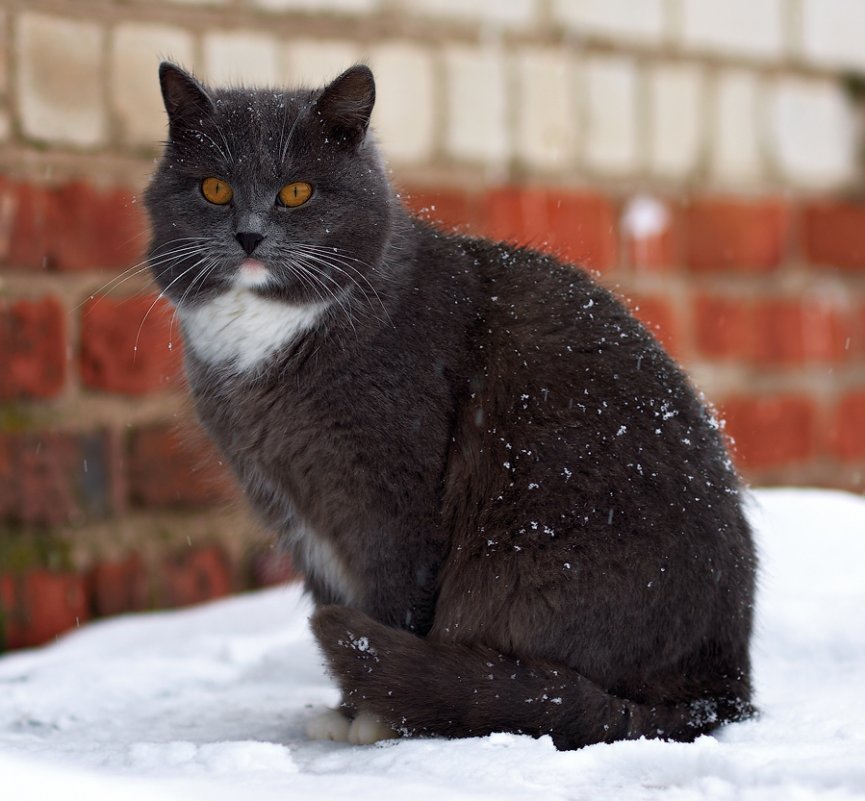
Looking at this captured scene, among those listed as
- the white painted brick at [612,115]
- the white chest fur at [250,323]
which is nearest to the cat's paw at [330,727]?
the white chest fur at [250,323]


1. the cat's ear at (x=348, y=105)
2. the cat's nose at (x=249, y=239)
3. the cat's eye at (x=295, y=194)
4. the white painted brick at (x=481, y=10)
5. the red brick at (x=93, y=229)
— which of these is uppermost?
the white painted brick at (x=481, y=10)

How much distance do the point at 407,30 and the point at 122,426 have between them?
1.50 meters

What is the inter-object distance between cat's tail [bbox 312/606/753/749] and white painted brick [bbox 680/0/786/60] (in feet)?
9.92

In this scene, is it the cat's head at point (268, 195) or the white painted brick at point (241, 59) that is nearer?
the cat's head at point (268, 195)

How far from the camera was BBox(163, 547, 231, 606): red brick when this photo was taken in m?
3.34

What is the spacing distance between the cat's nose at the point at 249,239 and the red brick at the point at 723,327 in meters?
2.58

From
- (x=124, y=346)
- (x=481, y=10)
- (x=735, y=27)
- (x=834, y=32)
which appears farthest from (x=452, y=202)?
(x=834, y=32)

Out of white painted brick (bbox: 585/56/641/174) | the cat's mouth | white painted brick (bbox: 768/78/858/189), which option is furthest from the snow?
white painted brick (bbox: 768/78/858/189)

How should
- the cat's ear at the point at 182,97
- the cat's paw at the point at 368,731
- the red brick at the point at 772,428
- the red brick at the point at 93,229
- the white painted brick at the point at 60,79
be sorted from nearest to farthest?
the cat's paw at the point at 368,731 → the cat's ear at the point at 182,97 → the white painted brick at the point at 60,79 → the red brick at the point at 93,229 → the red brick at the point at 772,428

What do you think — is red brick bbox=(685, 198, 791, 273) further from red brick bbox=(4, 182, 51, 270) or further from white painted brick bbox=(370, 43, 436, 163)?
red brick bbox=(4, 182, 51, 270)

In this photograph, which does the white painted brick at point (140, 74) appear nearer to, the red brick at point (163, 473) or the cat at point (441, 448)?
the red brick at point (163, 473)

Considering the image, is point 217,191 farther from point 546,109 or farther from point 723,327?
point 723,327

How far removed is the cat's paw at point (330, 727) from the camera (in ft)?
6.78

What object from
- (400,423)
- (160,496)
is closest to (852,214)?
(160,496)
